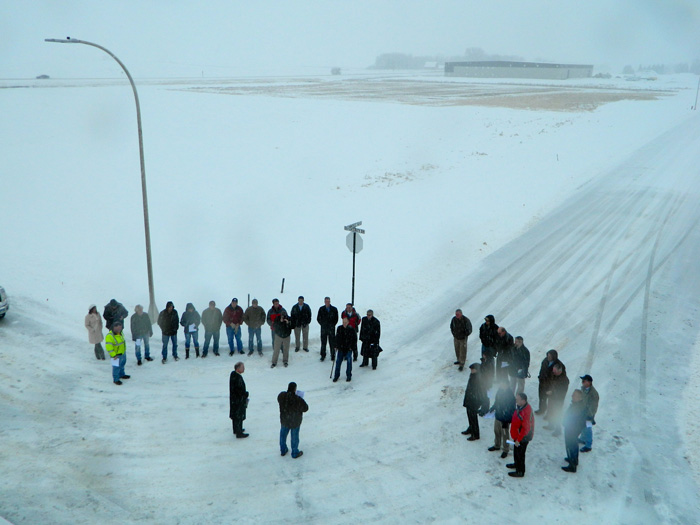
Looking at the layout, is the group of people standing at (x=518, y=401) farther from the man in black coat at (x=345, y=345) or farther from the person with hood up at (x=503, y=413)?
the man in black coat at (x=345, y=345)

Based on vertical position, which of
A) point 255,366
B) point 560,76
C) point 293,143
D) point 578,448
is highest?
point 560,76

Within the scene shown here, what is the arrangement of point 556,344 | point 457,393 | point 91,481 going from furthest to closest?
point 556,344, point 457,393, point 91,481

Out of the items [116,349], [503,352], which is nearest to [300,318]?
[116,349]

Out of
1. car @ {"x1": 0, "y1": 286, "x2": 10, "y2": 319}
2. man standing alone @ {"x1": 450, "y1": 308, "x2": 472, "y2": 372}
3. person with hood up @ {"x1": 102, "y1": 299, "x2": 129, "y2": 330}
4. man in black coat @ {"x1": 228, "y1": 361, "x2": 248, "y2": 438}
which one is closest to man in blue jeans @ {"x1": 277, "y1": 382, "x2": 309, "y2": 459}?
man in black coat @ {"x1": 228, "y1": 361, "x2": 248, "y2": 438}

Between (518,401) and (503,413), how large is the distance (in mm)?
595

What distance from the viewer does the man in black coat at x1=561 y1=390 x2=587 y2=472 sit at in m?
8.20

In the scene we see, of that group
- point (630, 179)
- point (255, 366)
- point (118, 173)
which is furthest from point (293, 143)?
point (255, 366)

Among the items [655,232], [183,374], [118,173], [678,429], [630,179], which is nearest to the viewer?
[678,429]

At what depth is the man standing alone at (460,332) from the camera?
38.0ft

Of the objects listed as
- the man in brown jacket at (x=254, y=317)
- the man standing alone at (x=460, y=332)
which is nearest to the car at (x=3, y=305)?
the man in brown jacket at (x=254, y=317)

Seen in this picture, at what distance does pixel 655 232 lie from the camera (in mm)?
21406

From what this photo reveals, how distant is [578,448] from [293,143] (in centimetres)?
2950

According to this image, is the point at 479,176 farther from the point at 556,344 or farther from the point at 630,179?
the point at 556,344

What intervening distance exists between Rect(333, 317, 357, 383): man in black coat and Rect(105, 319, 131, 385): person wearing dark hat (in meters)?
4.51
